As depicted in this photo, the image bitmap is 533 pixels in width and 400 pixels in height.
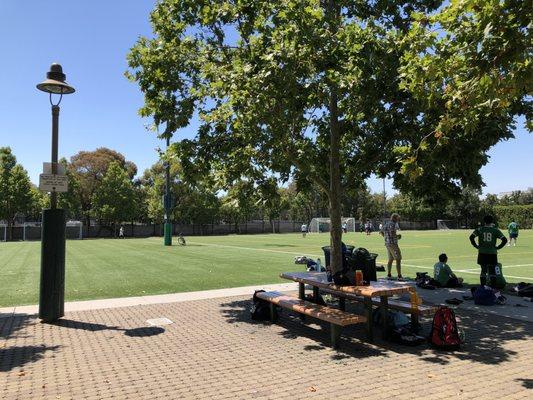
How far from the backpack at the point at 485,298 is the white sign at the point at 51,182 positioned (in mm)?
8601

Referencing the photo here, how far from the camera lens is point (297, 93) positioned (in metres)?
7.78

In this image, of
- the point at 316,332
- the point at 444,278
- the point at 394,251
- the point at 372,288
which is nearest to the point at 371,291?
the point at 372,288

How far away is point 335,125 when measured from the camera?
394 inches

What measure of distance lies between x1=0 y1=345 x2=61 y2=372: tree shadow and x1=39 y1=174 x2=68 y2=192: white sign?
9.94 ft

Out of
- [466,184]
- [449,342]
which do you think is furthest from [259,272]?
[449,342]

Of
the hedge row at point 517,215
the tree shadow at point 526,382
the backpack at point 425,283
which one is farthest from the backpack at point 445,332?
the hedge row at point 517,215

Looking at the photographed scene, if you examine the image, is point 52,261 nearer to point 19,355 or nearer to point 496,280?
point 19,355

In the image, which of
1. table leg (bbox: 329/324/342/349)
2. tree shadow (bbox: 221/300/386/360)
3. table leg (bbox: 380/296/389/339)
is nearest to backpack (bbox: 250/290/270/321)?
tree shadow (bbox: 221/300/386/360)

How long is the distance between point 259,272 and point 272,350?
897 cm

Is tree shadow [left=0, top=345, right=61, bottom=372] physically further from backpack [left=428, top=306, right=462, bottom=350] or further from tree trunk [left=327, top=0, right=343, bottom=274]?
tree trunk [left=327, top=0, right=343, bottom=274]

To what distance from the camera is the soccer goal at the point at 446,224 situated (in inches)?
3451

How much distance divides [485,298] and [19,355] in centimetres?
854

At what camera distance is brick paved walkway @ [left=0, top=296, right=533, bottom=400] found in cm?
523

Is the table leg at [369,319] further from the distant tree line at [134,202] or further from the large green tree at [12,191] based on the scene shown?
the large green tree at [12,191]
